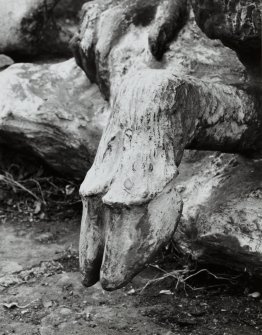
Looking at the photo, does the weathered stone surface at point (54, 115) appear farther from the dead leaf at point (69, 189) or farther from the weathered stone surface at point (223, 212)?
the weathered stone surface at point (223, 212)

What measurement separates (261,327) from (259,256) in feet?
0.66

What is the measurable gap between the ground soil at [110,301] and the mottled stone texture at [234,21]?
0.72 metres

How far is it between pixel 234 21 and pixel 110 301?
92 cm

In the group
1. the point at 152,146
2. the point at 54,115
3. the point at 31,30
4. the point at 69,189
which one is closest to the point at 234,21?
the point at 152,146

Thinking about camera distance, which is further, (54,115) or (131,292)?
(54,115)

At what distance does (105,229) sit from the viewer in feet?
5.91

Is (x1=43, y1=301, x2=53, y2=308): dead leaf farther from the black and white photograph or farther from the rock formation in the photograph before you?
the rock formation

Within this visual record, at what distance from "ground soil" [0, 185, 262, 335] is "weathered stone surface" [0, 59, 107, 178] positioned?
360 millimetres

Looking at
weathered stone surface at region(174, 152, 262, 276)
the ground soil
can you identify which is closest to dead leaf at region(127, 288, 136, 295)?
the ground soil

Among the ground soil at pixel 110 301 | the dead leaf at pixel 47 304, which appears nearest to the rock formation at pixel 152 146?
the ground soil at pixel 110 301

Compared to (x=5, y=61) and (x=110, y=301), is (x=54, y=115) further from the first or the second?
(x=110, y=301)

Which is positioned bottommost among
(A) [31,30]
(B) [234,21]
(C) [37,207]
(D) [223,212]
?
(C) [37,207]

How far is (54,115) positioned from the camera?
2.90 metres

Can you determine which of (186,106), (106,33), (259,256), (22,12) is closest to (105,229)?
(186,106)
